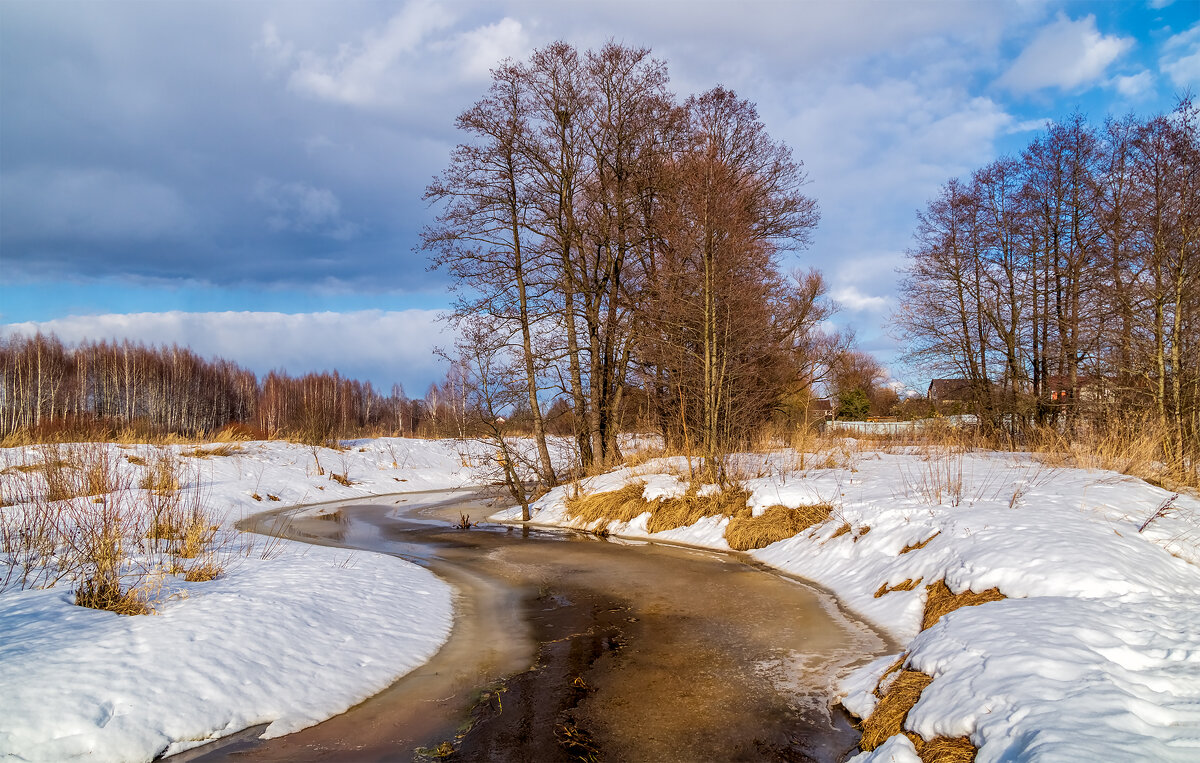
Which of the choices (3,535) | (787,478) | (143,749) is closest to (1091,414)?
(787,478)

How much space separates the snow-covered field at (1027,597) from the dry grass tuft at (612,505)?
93.4 inches

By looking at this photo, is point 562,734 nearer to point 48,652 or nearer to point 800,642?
point 800,642

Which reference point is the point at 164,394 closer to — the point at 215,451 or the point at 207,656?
the point at 215,451

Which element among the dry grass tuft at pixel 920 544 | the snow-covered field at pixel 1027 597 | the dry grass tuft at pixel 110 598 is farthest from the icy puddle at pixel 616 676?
the dry grass tuft at pixel 110 598

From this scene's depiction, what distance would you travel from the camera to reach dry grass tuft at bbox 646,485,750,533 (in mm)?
12796

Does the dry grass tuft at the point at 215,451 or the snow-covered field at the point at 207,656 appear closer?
the snow-covered field at the point at 207,656

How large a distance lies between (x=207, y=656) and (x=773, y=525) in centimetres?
885

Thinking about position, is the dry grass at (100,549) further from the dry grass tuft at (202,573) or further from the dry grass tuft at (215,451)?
the dry grass tuft at (215,451)

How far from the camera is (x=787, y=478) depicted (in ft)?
42.9

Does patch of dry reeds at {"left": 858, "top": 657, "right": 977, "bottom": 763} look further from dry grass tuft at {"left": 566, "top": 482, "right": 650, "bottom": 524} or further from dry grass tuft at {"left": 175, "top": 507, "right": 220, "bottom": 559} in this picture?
dry grass tuft at {"left": 566, "top": 482, "right": 650, "bottom": 524}

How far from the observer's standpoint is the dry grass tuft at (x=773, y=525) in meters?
11.0

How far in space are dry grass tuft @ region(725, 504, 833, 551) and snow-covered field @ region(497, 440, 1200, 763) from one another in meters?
0.23

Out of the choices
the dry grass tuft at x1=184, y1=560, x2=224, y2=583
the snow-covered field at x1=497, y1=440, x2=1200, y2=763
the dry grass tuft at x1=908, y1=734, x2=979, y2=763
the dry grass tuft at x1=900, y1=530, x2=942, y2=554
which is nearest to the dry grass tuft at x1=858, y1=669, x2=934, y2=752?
the snow-covered field at x1=497, y1=440, x2=1200, y2=763

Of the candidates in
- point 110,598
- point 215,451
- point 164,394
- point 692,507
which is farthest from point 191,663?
point 164,394
